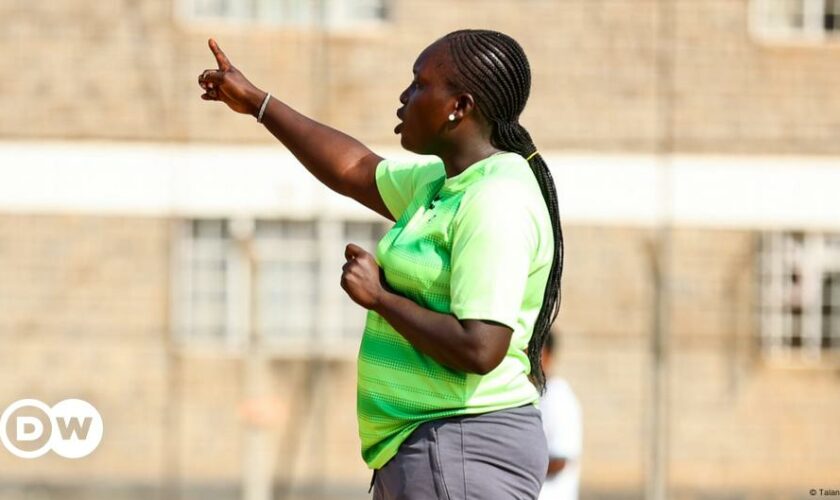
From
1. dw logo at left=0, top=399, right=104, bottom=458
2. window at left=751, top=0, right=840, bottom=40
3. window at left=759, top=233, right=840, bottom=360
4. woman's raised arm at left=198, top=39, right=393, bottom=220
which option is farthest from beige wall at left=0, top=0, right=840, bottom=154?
woman's raised arm at left=198, top=39, right=393, bottom=220

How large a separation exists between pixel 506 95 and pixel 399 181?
41 cm

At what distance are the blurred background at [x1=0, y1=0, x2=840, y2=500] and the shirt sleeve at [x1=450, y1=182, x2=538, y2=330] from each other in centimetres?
965

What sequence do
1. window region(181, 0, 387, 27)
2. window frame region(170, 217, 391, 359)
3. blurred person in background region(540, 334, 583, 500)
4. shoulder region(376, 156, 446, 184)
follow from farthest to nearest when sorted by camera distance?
window frame region(170, 217, 391, 359) < window region(181, 0, 387, 27) < blurred person in background region(540, 334, 583, 500) < shoulder region(376, 156, 446, 184)

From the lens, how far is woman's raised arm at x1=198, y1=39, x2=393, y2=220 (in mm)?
3406

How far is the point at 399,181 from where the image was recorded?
3.31 metres

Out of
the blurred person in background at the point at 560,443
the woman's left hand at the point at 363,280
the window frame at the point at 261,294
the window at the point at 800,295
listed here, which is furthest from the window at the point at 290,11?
the woman's left hand at the point at 363,280

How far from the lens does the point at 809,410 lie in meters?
12.7

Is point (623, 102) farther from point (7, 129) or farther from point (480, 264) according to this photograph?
point (480, 264)

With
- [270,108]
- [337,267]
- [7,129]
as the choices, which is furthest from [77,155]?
[270,108]

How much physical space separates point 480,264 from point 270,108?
0.87 metres

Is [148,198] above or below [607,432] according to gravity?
above

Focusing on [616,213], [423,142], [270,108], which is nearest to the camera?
[423,142]

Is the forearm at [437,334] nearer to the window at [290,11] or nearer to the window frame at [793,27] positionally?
the window at [290,11]

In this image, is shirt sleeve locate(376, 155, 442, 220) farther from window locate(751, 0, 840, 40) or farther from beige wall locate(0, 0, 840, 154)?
window locate(751, 0, 840, 40)
